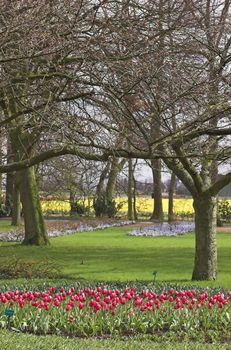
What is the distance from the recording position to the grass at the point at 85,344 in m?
5.74

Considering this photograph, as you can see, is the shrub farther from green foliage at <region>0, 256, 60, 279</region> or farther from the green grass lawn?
green foliage at <region>0, 256, 60, 279</region>

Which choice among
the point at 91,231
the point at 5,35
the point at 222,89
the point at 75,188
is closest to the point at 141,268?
the point at 222,89

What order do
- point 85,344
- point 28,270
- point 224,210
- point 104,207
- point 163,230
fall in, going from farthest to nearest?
point 104,207, point 224,210, point 163,230, point 28,270, point 85,344

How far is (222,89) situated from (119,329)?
5.18 m

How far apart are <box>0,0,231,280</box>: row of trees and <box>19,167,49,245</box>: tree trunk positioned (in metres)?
8.32

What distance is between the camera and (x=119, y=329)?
23.3 feet

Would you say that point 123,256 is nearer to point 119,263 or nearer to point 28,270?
point 119,263

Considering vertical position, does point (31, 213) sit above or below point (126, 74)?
below

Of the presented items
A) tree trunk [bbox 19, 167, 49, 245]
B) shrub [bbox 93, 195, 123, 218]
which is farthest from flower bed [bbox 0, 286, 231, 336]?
shrub [bbox 93, 195, 123, 218]

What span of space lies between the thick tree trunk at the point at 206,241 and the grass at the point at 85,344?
5500 mm

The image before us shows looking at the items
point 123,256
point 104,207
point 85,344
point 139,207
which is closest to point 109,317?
point 85,344

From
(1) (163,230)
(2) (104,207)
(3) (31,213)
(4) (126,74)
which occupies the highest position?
(4) (126,74)

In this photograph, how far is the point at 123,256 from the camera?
55.8 ft

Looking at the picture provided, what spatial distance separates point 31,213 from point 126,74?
11.8 metres
